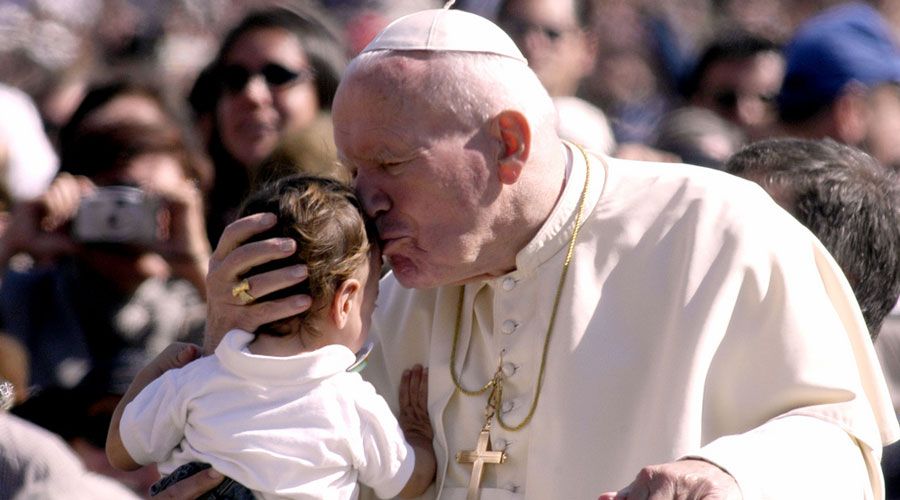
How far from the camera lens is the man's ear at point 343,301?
3471 millimetres

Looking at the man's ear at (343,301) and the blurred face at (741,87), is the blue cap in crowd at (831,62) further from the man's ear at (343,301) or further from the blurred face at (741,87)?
the man's ear at (343,301)

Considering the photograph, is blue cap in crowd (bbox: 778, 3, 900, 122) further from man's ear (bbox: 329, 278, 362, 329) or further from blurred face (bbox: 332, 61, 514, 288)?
man's ear (bbox: 329, 278, 362, 329)

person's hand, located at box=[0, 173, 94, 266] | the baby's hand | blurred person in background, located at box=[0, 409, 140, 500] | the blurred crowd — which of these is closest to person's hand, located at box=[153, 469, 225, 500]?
the baby's hand

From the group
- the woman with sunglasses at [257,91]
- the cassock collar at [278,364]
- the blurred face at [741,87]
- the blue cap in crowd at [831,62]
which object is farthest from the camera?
the blurred face at [741,87]

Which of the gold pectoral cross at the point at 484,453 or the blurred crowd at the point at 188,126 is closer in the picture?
the gold pectoral cross at the point at 484,453

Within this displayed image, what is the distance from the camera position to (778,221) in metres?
3.78

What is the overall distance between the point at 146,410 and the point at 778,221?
156 centimetres

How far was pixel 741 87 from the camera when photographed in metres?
7.52

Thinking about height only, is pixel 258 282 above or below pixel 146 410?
above

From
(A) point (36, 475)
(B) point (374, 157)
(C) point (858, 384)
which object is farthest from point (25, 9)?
(A) point (36, 475)

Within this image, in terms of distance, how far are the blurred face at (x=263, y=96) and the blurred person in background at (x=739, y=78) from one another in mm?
2547

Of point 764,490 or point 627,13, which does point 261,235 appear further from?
point 627,13

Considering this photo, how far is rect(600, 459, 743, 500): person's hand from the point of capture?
9.83ft

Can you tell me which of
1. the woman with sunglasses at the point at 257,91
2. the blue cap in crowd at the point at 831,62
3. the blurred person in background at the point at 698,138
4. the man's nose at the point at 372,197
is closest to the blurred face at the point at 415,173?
the man's nose at the point at 372,197
